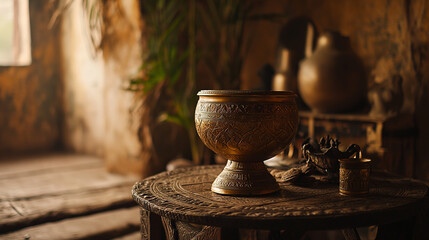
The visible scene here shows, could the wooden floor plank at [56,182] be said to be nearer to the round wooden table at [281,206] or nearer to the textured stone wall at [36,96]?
the textured stone wall at [36,96]

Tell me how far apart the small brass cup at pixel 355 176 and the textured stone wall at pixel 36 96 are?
411 cm

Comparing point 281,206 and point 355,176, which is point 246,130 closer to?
point 281,206

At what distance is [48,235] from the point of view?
1.97 meters

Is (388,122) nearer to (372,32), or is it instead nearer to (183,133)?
(372,32)

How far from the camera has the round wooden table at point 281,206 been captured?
93cm

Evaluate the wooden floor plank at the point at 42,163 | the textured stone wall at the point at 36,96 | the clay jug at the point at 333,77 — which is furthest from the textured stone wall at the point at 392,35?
the textured stone wall at the point at 36,96

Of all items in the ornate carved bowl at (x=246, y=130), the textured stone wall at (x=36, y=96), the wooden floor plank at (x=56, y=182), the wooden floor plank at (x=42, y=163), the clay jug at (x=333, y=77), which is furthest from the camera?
the textured stone wall at (x=36, y=96)

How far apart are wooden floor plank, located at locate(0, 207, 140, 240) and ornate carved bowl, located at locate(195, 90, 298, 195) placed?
1.12 m

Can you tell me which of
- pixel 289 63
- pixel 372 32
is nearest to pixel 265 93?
pixel 289 63

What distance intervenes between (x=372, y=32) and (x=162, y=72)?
1.42 m

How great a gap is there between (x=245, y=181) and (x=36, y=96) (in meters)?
4.05

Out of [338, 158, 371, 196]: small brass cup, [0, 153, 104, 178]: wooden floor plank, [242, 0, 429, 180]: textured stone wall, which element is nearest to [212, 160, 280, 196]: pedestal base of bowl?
[338, 158, 371, 196]: small brass cup

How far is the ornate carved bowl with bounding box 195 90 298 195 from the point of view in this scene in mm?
1070

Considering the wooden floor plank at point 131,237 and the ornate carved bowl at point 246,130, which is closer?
the ornate carved bowl at point 246,130
